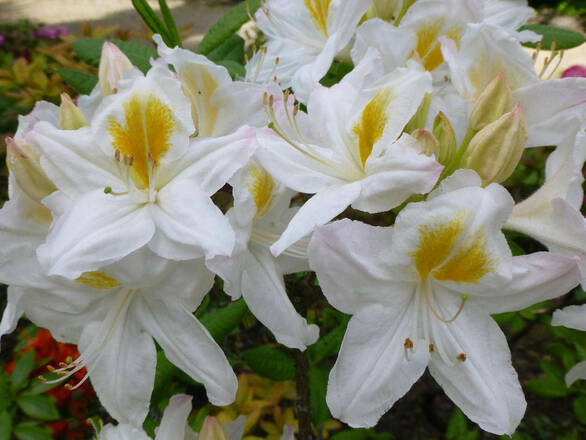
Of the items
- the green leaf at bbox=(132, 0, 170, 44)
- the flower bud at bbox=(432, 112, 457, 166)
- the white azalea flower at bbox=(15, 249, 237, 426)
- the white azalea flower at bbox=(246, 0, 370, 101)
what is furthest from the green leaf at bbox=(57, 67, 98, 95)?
the flower bud at bbox=(432, 112, 457, 166)

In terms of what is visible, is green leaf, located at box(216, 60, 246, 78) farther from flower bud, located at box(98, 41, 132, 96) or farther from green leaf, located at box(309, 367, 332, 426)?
green leaf, located at box(309, 367, 332, 426)

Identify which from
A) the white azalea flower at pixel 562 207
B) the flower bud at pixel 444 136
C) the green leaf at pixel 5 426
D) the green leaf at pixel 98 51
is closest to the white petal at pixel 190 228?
the flower bud at pixel 444 136

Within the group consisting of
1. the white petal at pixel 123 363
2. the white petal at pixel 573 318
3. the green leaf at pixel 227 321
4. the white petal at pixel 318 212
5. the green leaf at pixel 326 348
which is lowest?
the green leaf at pixel 326 348

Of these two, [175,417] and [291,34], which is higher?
[291,34]

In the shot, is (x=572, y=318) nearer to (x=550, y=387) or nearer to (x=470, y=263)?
(x=470, y=263)

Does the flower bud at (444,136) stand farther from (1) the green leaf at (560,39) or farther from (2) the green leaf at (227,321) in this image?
(1) the green leaf at (560,39)

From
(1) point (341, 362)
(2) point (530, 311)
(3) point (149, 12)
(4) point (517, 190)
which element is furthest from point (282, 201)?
(4) point (517, 190)

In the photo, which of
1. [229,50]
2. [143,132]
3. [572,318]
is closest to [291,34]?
[229,50]
